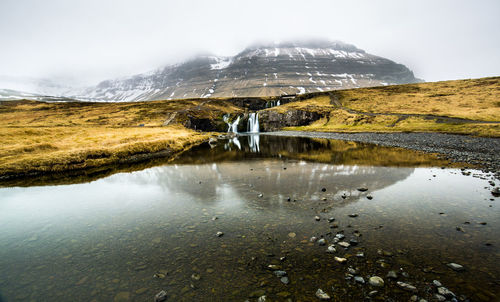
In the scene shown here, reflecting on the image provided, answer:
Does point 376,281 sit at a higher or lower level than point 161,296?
lower

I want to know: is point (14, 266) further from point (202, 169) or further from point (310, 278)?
point (202, 169)

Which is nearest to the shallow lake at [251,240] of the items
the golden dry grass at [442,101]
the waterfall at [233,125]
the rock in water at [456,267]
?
the rock in water at [456,267]

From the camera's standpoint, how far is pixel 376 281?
663 centimetres

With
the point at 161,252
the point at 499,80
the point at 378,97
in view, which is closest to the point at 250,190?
the point at 161,252

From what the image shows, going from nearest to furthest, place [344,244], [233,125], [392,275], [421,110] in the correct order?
[392,275], [344,244], [421,110], [233,125]

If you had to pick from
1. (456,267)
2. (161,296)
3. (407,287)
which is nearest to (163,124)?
(161,296)

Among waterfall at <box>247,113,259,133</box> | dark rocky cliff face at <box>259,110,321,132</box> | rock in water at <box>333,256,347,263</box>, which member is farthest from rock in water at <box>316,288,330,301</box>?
waterfall at <box>247,113,259,133</box>

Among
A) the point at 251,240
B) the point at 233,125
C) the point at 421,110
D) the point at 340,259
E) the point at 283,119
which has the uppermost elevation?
the point at 283,119

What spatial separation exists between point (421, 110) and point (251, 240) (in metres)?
103

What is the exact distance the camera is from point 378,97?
120000 millimetres

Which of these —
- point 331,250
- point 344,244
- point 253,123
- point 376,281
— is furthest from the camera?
point 253,123

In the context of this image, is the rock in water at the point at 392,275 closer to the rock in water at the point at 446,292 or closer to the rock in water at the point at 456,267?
the rock in water at the point at 446,292

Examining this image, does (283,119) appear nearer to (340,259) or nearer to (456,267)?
(340,259)

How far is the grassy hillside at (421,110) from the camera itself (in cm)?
5973
